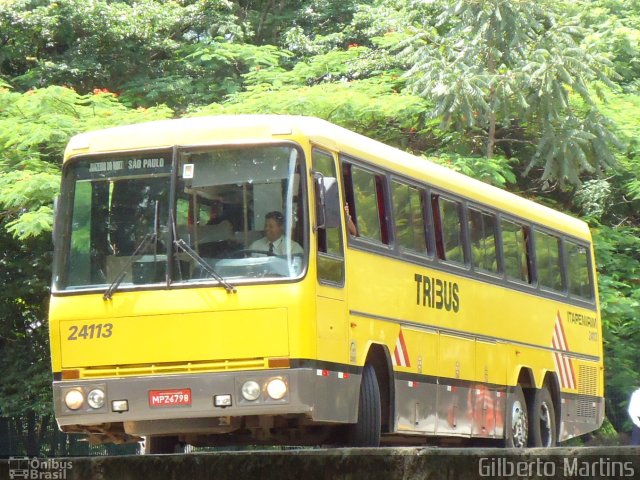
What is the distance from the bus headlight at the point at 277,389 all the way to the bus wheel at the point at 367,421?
1.31 meters

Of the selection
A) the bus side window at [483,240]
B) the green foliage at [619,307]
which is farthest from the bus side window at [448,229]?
the green foliage at [619,307]

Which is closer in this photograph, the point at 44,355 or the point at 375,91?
the point at 375,91

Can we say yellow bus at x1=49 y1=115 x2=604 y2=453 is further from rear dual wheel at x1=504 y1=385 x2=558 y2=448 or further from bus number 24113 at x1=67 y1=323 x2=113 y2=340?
rear dual wheel at x1=504 y1=385 x2=558 y2=448

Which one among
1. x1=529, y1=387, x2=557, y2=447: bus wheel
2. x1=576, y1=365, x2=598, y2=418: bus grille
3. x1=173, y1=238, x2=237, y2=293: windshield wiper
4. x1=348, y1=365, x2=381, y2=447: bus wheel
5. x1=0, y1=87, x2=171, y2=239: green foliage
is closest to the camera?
x1=173, y1=238, x2=237, y2=293: windshield wiper

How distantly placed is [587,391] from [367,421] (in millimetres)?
8084

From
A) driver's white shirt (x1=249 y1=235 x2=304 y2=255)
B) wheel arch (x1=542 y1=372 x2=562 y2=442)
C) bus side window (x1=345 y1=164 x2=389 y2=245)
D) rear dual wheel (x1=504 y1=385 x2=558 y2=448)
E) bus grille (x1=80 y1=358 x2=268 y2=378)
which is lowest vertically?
bus grille (x1=80 y1=358 x2=268 y2=378)

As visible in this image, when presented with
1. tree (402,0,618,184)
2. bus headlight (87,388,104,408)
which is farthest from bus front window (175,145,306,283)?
tree (402,0,618,184)

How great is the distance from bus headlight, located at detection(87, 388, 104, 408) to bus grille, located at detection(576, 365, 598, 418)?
369 inches

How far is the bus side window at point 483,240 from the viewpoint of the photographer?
50.3ft

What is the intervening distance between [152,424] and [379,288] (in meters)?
2.49

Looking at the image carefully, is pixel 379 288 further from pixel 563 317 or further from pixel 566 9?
pixel 566 9

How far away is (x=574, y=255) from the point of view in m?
19.3

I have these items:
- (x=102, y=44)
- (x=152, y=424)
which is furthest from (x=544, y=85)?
(x=152, y=424)

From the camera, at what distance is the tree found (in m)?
21.5
